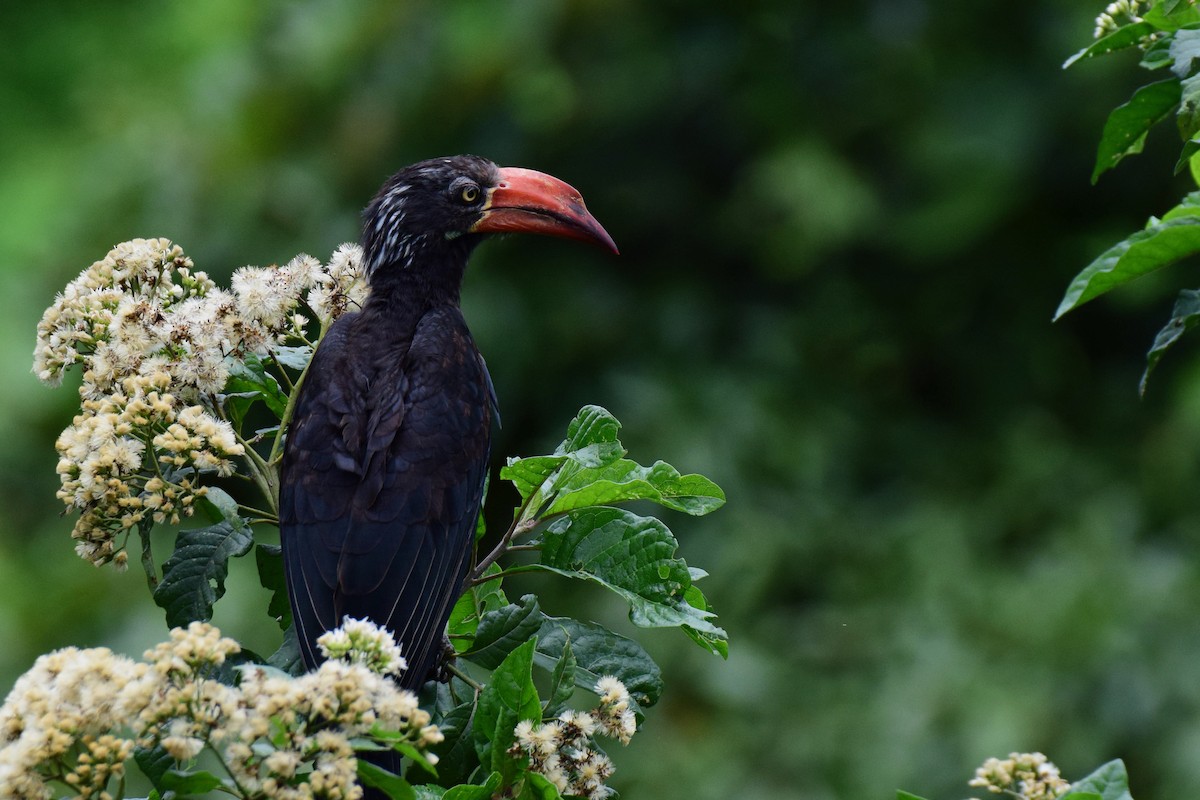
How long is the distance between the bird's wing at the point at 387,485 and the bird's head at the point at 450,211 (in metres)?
0.31

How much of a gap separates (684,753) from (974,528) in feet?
4.66

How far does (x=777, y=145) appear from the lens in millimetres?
5621

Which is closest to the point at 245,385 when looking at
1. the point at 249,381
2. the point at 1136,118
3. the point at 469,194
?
the point at 249,381

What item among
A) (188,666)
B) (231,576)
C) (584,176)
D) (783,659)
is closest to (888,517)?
(783,659)

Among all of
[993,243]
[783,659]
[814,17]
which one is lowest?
[783,659]

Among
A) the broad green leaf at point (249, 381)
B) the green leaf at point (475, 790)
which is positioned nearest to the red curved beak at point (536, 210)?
the broad green leaf at point (249, 381)

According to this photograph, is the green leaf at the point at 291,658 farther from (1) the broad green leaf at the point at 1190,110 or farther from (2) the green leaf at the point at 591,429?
(1) the broad green leaf at the point at 1190,110

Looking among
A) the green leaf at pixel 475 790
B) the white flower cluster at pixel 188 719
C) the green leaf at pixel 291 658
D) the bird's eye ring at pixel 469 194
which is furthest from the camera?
the bird's eye ring at pixel 469 194

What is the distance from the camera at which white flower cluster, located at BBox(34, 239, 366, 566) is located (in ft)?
6.32

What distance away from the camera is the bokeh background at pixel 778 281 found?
5.15 metres

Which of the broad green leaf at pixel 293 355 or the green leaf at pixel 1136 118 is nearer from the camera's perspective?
the green leaf at pixel 1136 118

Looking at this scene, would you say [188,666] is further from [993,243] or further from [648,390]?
[993,243]

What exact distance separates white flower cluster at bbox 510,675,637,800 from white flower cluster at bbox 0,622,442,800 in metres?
0.35

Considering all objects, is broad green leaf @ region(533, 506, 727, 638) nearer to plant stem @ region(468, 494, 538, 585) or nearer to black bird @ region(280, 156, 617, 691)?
plant stem @ region(468, 494, 538, 585)
